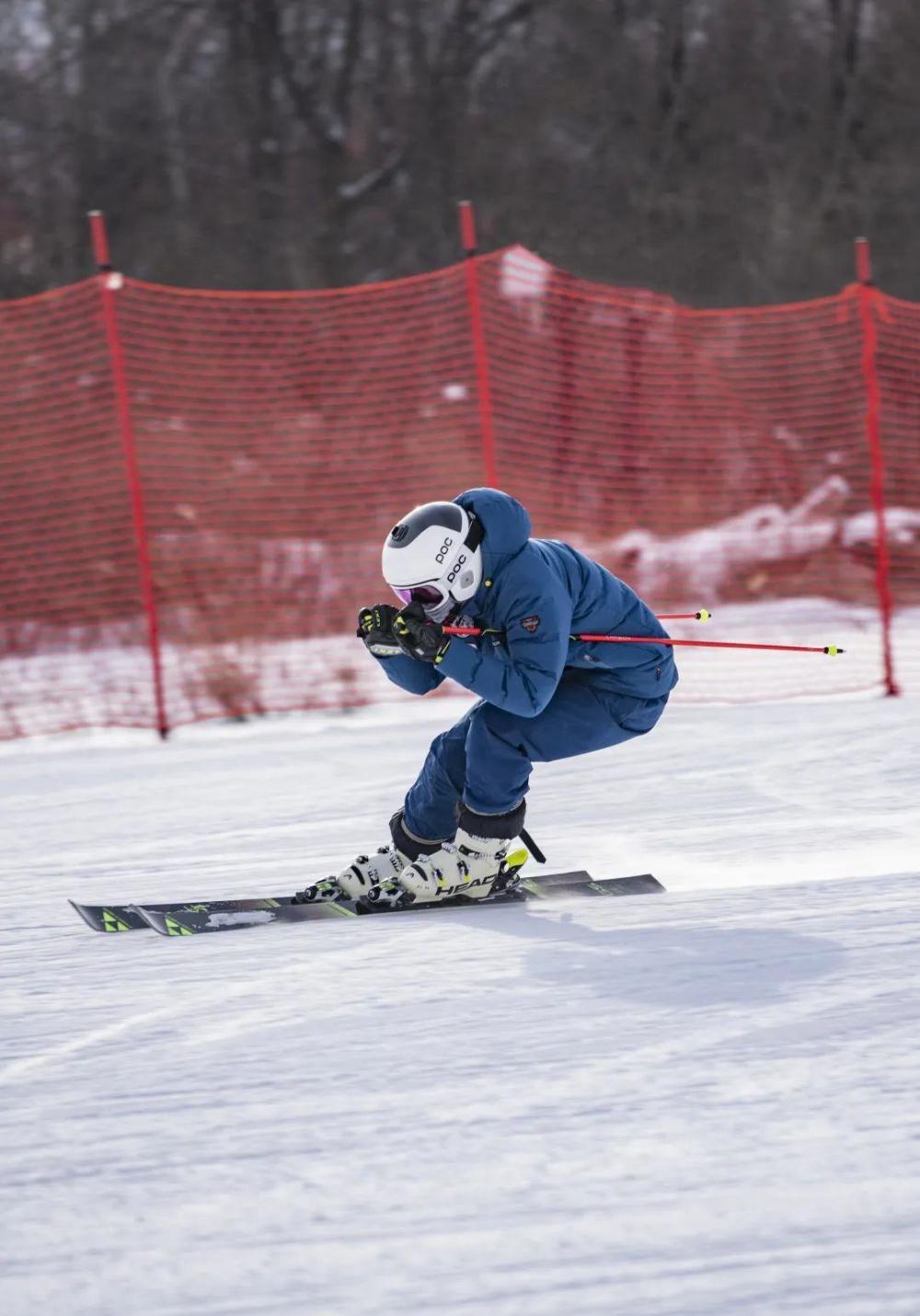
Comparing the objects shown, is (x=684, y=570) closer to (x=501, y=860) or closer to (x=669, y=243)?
(x=501, y=860)

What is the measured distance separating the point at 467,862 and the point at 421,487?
21.4ft

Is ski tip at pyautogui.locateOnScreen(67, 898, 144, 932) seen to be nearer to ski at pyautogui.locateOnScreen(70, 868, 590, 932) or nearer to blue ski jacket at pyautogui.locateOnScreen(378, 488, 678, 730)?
ski at pyautogui.locateOnScreen(70, 868, 590, 932)

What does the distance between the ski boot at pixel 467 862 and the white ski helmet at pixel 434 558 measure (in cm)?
51

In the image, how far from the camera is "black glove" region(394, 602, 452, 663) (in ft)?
10.7

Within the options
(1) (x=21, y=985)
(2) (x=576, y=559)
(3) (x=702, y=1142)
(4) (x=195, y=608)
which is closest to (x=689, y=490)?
(4) (x=195, y=608)

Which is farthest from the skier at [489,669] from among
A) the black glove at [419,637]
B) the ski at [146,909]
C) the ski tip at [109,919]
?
the ski tip at [109,919]

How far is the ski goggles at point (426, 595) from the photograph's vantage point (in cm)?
339

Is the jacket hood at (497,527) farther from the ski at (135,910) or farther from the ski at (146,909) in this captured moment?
the ski at (135,910)

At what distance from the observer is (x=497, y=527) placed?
3.47 m

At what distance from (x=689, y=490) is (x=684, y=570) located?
60cm

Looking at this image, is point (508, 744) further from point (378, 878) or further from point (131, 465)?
point (131, 465)

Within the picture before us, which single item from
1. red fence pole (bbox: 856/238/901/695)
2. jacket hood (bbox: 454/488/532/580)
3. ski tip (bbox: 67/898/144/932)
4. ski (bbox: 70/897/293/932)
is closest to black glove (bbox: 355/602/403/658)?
jacket hood (bbox: 454/488/532/580)

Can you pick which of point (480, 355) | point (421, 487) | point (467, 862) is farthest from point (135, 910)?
point (421, 487)

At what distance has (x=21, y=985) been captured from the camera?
10.5ft
